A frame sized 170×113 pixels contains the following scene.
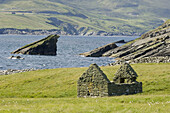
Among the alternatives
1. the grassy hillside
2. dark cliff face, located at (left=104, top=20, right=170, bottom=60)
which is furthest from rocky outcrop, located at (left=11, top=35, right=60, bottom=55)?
the grassy hillside

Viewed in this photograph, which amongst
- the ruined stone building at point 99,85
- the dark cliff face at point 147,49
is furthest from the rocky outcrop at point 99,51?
the ruined stone building at point 99,85

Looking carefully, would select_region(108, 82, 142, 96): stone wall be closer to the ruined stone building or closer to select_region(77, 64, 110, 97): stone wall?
the ruined stone building

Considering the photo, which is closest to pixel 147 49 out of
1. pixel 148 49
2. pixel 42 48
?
pixel 148 49

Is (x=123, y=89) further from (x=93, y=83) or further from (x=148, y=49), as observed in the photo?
(x=148, y=49)

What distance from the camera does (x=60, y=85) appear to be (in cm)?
5025

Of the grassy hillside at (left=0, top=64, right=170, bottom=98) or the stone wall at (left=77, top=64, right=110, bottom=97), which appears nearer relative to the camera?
the stone wall at (left=77, top=64, right=110, bottom=97)

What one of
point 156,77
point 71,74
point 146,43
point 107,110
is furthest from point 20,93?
point 146,43

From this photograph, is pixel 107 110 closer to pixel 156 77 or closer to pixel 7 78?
pixel 156 77

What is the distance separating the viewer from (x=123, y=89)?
35.2 metres

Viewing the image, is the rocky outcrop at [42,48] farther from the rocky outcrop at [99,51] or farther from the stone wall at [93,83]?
the stone wall at [93,83]

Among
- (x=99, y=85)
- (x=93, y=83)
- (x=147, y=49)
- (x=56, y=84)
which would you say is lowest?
(x=56, y=84)

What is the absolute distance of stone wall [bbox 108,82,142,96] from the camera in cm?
3381

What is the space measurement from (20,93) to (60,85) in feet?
23.3

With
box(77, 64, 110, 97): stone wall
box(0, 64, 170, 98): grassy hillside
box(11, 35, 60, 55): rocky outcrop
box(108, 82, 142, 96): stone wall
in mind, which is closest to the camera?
box(77, 64, 110, 97): stone wall
